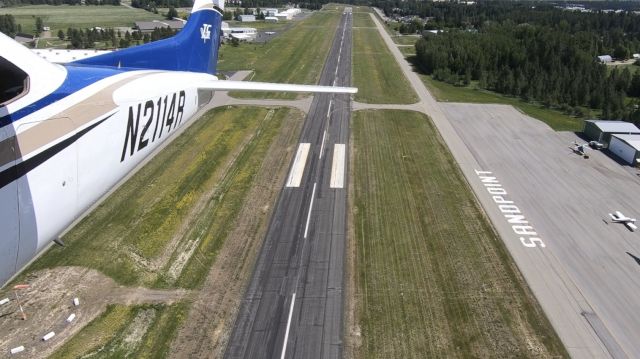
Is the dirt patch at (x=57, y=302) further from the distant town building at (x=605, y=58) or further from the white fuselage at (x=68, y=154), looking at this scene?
the distant town building at (x=605, y=58)

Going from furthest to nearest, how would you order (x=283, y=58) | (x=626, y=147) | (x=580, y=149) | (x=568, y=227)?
(x=283, y=58) < (x=580, y=149) < (x=626, y=147) < (x=568, y=227)

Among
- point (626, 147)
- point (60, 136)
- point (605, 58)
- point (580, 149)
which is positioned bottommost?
point (580, 149)

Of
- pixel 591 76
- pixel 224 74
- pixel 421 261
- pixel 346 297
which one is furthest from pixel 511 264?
pixel 224 74

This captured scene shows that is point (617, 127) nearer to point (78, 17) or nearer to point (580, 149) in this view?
point (580, 149)

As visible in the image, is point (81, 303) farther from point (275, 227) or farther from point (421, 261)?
point (421, 261)

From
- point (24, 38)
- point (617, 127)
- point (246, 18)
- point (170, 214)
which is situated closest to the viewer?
point (170, 214)

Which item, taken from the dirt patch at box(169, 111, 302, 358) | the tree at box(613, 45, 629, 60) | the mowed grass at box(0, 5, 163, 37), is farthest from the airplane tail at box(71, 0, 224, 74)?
the mowed grass at box(0, 5, 163, 37)

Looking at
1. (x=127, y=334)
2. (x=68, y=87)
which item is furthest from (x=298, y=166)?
(x=68, y=87)
